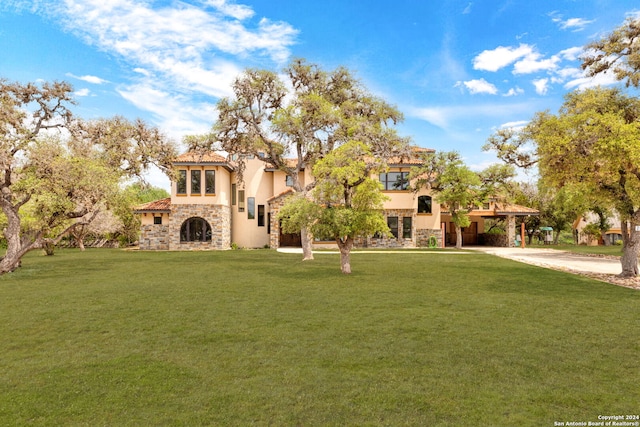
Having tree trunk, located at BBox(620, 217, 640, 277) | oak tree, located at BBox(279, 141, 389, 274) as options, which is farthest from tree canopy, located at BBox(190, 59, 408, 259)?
tree trunk, located at BBox(620, 217, 640, 277)

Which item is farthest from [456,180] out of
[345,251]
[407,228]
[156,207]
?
[156,207]

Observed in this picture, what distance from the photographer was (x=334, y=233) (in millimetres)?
15078

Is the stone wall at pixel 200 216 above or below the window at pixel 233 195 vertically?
below

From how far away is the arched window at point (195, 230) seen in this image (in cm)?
3228

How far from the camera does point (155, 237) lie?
108 feet

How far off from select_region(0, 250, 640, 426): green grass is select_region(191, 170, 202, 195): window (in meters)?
20.8

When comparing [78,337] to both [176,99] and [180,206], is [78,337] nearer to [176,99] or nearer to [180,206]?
[176,99]

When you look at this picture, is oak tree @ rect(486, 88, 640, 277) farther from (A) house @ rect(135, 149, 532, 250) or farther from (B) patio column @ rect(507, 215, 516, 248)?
(B) patio column @ rect(507, 215, 516, 248)

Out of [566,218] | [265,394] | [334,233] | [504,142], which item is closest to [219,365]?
[265,394]

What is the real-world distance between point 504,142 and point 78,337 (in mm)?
28405

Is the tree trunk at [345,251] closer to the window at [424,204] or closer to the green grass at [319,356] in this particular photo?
the green grass at [319,356]

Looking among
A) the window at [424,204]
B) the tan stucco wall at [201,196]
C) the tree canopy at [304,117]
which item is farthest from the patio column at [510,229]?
the tan stucco wall at [201,196]

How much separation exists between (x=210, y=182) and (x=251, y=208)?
443cm

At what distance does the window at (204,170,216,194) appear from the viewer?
32.2 metres
